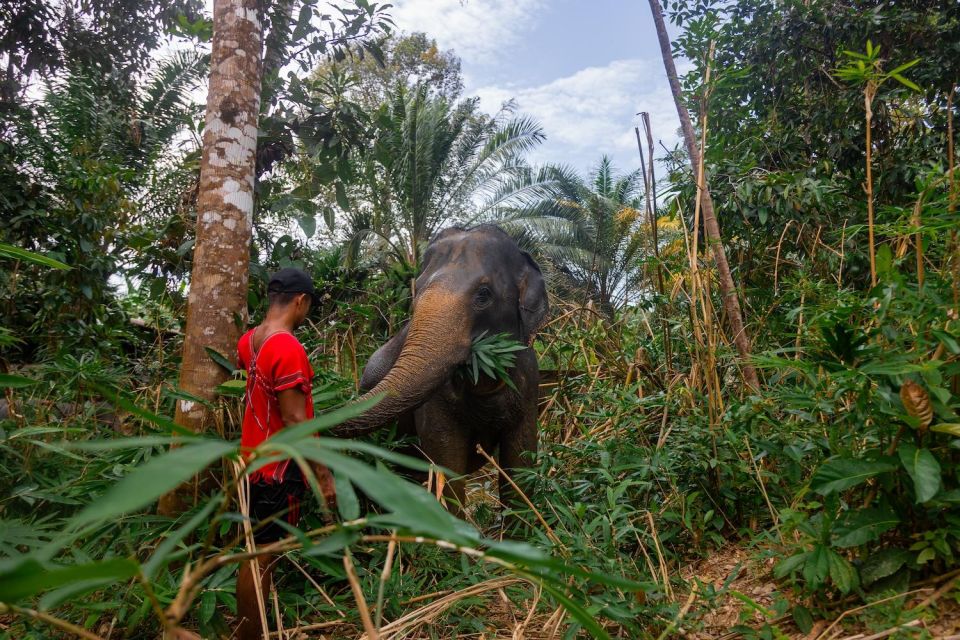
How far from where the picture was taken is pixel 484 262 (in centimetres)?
464

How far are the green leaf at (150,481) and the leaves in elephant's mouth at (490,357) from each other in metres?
3.50

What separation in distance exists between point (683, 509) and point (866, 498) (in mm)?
1118

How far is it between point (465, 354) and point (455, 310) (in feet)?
0.91

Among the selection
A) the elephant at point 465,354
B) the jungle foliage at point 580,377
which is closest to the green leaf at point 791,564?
the jungle foliage at point 580,377

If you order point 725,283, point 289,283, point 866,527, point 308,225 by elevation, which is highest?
point 308,225

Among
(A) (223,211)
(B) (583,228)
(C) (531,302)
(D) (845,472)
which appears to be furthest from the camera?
(B) (583,228)

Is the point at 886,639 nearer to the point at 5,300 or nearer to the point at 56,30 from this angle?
the point at 5,300

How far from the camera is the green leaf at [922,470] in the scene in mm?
1989

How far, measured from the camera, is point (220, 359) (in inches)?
132

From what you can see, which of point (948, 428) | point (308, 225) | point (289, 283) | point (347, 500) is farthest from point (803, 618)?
point (308, 225)

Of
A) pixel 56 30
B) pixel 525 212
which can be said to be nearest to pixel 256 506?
pixel 56 30

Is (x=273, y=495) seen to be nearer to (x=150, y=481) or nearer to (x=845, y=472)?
(x=845, y=472)

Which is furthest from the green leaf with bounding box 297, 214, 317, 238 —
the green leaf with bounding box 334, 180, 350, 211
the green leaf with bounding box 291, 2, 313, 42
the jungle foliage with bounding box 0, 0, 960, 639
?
the green leaf with bounding box 291, 2, 313, 42

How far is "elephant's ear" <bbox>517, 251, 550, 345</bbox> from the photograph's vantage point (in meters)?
4.86
